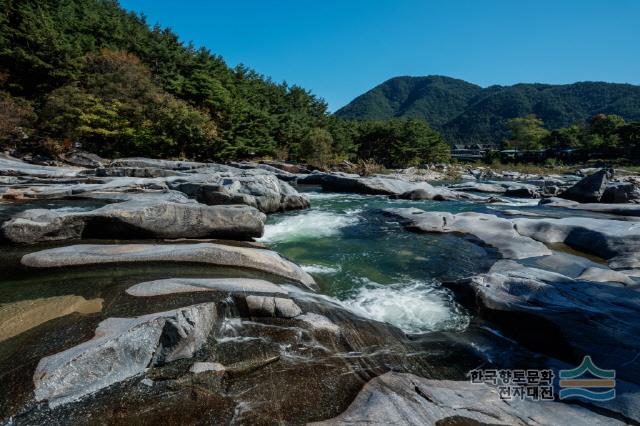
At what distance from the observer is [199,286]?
16.1ft

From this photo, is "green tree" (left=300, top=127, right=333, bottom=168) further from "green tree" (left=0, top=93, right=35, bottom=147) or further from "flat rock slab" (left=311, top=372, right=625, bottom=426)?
"flat rock slab" (left=311, top=372, right=625, bottom=426)

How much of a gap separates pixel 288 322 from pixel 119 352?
6.79ft

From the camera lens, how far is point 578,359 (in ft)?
A: 14.1

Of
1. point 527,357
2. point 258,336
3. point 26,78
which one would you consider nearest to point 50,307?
point 258,336

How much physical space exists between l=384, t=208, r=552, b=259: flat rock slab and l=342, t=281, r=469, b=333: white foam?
335 cm

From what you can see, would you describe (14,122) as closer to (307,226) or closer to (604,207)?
(307,226)

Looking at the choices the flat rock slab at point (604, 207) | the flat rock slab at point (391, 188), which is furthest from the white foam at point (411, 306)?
the flat rock slab at point (391, 188)

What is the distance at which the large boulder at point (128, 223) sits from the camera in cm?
688

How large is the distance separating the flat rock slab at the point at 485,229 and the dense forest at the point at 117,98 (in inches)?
1120

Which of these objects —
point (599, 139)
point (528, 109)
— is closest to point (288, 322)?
point (599, 139)

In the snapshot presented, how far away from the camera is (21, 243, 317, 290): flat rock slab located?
225 inches

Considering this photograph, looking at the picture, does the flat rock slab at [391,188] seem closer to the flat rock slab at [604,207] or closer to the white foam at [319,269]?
the flat rock slab at [604,207]

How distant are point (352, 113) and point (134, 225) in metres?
195

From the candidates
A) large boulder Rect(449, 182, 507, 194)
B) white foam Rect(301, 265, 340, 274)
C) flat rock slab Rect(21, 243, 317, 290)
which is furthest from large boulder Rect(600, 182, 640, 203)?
flat rock slab Rect(21, 243, 317, 290)
